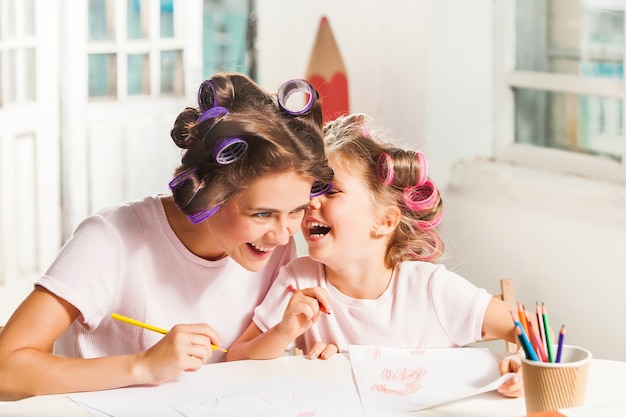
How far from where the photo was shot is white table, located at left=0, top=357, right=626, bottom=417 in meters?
1.44

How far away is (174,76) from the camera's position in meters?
4.50

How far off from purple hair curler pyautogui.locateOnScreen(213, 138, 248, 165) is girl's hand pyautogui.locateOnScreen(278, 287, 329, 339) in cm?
27

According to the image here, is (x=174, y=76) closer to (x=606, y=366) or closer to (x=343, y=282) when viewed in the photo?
(x=343, y=282)

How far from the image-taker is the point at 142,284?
1.77m

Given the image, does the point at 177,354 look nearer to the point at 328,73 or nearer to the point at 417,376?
the point at 417,376

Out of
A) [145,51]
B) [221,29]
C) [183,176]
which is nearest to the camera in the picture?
[183,176]

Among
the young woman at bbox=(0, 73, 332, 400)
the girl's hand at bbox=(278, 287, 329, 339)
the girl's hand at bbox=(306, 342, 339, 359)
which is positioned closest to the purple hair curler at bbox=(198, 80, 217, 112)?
the young woman at bbox=(0, 73, 332, 400)

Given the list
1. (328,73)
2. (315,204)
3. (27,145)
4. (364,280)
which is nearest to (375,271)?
(364,280)

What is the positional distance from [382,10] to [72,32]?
1.37 metres

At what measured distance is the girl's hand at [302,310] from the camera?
165cm

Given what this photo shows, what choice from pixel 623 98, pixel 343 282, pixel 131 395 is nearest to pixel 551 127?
pixel 623 98

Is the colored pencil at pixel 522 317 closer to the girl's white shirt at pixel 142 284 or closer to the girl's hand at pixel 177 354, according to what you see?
the girl's hand at pixel 177 354

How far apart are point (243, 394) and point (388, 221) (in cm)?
49

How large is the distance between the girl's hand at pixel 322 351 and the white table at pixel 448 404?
3cm
